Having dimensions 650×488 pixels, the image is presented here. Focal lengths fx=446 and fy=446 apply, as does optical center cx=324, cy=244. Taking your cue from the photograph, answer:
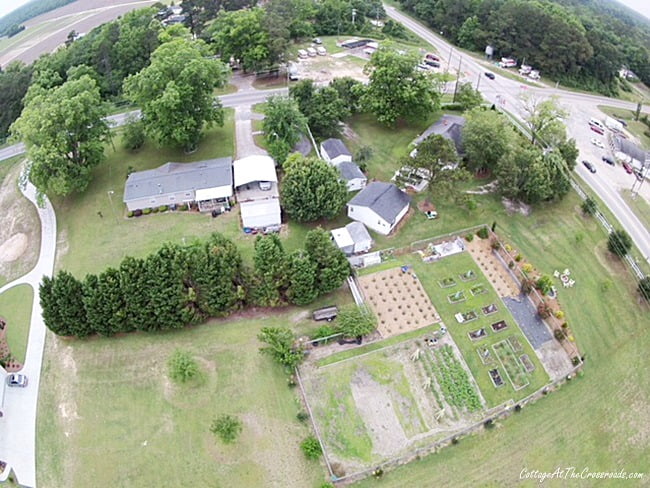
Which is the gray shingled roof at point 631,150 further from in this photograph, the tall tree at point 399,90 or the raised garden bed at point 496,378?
the raised garden bed at point 496,378

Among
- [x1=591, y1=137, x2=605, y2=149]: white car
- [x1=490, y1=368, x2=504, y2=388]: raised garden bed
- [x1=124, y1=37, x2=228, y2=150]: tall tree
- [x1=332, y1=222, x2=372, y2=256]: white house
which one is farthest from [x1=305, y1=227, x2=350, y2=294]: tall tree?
[x1=591, y1=137, x2=605, y2=149]: white car

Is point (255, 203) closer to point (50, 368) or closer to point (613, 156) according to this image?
point (50, 368)

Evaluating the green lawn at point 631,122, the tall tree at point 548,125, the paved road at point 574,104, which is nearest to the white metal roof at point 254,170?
the tall tree at point 548,125

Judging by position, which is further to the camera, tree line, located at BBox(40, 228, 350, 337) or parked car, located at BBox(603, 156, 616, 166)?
parked car, located at BBox(603, 156, 616, 166)

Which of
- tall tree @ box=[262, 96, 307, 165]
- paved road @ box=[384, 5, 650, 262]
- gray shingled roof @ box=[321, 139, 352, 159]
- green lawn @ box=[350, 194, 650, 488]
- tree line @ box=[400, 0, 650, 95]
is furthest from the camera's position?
tree line @ box=[400, 0, 650, 95]

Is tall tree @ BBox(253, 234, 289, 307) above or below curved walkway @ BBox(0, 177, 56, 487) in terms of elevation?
above

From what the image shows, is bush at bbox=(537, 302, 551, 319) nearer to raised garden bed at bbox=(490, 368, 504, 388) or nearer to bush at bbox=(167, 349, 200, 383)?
raised garden bed at bbox=(490, 368, 504, 388)
